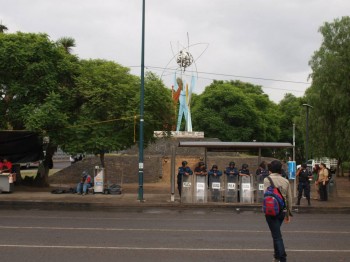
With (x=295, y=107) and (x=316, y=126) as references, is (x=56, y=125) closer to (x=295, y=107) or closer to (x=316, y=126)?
(x=316, y=126)

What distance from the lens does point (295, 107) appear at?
259 feet

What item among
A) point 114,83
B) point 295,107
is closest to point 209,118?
point 295,107

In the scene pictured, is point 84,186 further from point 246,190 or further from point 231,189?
point 246,190

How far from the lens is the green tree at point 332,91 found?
27.7 meters

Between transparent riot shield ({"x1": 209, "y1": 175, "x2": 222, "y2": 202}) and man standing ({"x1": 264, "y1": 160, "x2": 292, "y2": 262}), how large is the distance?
12267mm

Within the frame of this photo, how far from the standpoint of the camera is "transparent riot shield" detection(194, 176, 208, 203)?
64.5 ft

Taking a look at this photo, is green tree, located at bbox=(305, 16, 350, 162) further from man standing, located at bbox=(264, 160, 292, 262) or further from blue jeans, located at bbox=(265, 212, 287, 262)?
blue jeans, located at bbox=(265, 212, 287, 262)

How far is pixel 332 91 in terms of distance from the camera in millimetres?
28125

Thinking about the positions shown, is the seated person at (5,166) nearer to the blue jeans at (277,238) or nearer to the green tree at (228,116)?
the blue jeans at (277,238)

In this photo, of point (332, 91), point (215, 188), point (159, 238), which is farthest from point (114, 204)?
point (332, 91)

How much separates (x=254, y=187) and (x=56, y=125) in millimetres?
8735

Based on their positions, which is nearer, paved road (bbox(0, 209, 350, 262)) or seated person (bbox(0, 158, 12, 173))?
paved road (bbox(0, 209, 350, 262))

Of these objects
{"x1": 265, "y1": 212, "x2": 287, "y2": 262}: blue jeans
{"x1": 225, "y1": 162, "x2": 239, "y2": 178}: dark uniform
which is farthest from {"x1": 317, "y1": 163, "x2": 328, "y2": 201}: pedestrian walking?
{"x1": 265, "y1": 212, "x2": 287, "y2": 262}: blue jeans

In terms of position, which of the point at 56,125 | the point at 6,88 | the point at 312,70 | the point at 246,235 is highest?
the point at 312,70
